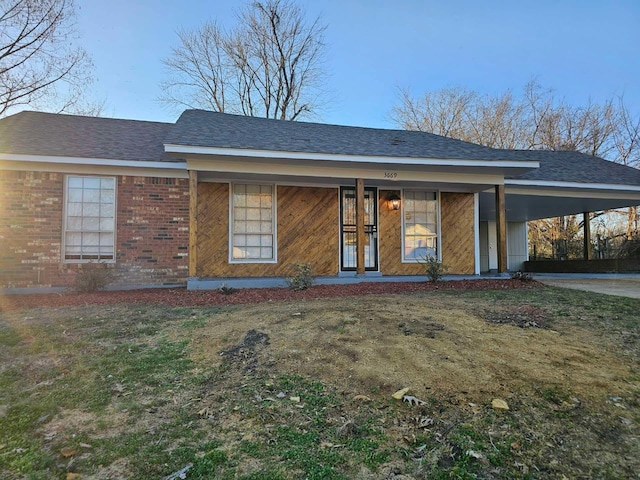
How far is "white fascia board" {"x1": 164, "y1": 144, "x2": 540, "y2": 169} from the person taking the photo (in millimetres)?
7387

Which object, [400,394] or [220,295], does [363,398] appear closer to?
[400,394]

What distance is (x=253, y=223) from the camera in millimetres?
9359

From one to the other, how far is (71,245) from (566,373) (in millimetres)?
8913

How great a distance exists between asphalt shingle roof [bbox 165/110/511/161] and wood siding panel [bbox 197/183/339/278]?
127 cm

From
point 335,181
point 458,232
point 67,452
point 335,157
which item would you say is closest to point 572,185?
point 458,232

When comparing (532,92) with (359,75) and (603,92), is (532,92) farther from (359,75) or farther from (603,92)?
(359,75)

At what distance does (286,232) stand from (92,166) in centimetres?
444

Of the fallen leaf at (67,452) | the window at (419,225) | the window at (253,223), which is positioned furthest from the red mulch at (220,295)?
the fallen leaf at (67,452)

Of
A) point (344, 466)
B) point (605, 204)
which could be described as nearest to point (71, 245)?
point (344, 466)

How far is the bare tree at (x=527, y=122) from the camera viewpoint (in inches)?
827

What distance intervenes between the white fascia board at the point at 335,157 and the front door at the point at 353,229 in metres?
1.64

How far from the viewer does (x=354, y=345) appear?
137 inches

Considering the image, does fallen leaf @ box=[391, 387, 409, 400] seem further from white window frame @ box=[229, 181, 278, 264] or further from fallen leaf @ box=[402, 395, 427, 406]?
white window frame @ box=[229, 181, 278, 264]

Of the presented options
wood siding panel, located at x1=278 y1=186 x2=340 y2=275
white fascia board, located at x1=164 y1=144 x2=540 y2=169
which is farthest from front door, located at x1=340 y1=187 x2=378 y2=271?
white fascia board, located at x1=164 y1=144 x2=540 y2=169
